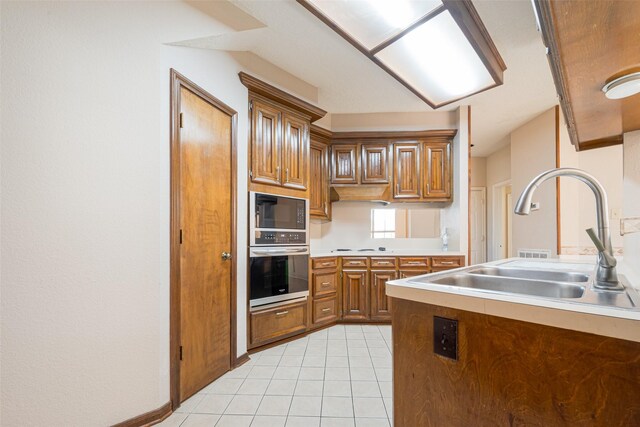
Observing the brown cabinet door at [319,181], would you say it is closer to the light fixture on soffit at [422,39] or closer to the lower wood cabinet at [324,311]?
the lower wood cabinet at [324,311]

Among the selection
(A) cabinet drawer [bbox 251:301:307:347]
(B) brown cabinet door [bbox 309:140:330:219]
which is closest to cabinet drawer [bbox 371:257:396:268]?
(B) brown cabinet door [bbox 309:140:330:219]

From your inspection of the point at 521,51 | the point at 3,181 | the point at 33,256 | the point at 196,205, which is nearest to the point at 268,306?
the point at 196,205

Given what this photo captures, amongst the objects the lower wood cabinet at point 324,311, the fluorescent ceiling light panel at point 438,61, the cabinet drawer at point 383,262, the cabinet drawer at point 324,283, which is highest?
the fluorescent ceiling light panel at point 438,61

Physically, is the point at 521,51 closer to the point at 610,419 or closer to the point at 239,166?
the point at 239,166

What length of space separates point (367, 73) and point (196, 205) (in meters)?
2.12

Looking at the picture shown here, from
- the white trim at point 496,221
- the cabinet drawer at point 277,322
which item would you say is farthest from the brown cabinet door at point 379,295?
the white trim at point 496,221

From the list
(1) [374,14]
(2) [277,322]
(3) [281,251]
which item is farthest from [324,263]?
(1) [374,14]

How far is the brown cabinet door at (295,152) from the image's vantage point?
2766 millimetres

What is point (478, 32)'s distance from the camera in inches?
84.4

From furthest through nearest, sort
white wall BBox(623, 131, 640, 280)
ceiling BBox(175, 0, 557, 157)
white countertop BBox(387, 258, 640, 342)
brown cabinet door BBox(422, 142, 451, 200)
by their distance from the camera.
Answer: brown cabinet door BBox(422, 142, 451, 200) < ceiling BBox(175, 0, 557, 157) < white wall BBox(623, 131, 640, 280) < white countertop BBox(387, 258, 640, 342)

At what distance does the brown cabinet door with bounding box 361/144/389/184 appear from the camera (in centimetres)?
364

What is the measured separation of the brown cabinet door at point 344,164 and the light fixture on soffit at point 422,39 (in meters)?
A: 1.06

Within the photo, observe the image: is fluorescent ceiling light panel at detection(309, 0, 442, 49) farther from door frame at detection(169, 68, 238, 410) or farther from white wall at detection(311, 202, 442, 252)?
white wall at detection(311, 202, 442, 252)

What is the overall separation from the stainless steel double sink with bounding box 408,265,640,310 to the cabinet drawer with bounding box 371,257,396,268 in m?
1.81
